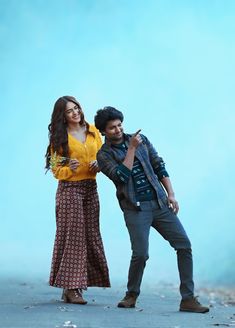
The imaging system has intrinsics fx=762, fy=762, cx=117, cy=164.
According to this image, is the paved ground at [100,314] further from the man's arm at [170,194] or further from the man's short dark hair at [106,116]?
the man's short dark hair at [106,116]

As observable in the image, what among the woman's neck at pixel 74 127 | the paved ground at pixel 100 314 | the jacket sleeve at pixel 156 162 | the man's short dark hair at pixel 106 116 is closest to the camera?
the paved ground at pixel 100 314

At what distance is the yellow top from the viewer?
5359 mm

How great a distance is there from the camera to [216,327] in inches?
163

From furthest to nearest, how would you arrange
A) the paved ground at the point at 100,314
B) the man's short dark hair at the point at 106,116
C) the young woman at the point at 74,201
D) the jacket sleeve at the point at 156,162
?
the young woman at the point at 74,201 < the jacket sleeve at the point at 156,162 < the man's short dark hair at the point at 106,116 < the paved ground at the point at 100,314

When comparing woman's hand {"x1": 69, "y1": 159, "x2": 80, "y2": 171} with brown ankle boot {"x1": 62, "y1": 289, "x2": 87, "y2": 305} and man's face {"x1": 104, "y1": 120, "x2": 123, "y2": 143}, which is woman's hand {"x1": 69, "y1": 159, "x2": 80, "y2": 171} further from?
brown ankle boot {"x1": 62, "y1": 289, "x2": 87, "y2": 305}

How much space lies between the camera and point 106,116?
491 cm

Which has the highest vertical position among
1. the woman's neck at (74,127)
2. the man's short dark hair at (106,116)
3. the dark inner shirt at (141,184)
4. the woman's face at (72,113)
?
the woman's face at (72,113)

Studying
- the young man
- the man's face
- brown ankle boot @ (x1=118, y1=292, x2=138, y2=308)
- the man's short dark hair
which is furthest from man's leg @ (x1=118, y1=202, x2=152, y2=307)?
the man's short dark hair

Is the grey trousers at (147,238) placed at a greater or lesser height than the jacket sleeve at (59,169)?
lesser

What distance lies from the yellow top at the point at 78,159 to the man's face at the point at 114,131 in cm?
43

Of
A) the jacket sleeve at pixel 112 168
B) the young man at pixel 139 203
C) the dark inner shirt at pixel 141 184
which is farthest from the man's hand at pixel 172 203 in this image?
the jacket sleeve at pixel 112 168

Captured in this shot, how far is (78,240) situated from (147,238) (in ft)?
2.39

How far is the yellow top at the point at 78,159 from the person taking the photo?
17.6ft

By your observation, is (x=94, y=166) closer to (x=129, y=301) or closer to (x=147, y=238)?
(x=147, y=238)
